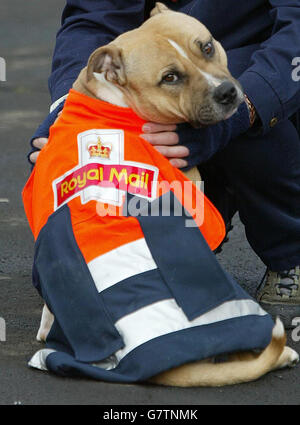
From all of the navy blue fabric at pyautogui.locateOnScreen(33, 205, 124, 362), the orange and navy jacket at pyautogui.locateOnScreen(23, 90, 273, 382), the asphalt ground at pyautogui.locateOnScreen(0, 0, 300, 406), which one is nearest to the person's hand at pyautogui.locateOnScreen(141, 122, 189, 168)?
the orange and navy jacket at pyautogui.locateOnScreen(23, 90, 273, 382)

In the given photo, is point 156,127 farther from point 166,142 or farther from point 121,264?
point 121,264

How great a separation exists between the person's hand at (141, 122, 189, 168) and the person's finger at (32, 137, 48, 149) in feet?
1.50

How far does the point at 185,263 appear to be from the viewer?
3.09m

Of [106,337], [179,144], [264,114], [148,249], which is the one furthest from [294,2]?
[106,337]

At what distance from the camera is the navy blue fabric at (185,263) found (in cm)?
306

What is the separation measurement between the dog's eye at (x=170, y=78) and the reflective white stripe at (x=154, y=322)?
0.84m

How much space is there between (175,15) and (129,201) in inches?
33.3

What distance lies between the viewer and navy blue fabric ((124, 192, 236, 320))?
3064 mm

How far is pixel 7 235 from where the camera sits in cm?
491

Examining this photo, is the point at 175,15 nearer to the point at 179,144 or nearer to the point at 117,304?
the point at 179,144

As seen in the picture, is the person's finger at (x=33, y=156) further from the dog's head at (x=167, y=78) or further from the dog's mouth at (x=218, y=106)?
the dog's mouth at (x=218, y=106)

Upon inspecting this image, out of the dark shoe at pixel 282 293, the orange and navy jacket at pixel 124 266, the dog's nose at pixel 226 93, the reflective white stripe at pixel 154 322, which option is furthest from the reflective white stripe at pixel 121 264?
the dark shoe at pixel 282 293

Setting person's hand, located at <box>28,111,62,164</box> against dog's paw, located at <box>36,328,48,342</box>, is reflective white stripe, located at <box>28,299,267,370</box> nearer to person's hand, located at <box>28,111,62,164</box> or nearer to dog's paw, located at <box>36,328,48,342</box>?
dog's paw, located at <box>36,328,48,342</box>
